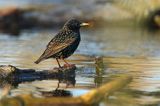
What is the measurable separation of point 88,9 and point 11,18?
13.6 feet

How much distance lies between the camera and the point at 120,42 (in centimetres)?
2144

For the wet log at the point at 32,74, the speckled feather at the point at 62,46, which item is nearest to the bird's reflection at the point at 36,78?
the wet log at the point at 32,74

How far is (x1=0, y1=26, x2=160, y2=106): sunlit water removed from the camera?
35.0 ft

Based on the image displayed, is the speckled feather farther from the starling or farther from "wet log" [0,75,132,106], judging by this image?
"wet log" [0,75,132,106]

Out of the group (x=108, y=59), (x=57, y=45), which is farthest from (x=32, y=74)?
(x=108, y=59)

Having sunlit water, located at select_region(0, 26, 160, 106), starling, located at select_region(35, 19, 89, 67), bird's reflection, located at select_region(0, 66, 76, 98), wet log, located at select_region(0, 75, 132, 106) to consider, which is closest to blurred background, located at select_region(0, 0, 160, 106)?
sunlit water, located at select_region(0, 26, 160, 106)

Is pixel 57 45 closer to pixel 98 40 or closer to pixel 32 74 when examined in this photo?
pixel 32 74

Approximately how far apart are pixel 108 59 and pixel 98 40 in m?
5.98

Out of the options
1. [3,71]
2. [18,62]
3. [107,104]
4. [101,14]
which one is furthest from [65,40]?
[101,14]

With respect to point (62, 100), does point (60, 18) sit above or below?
above

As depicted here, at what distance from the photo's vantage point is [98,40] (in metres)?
22.1

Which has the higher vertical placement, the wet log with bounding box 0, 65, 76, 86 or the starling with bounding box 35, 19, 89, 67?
the starling with bounding box 35, 19, 89, 67

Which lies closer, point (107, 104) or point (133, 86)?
point (107, 104)

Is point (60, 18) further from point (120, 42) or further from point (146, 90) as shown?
point (146, 90)
